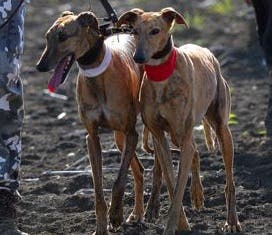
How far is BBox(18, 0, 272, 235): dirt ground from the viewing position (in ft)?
27.6

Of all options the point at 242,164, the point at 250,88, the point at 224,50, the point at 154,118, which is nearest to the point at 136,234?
the point at 154,118

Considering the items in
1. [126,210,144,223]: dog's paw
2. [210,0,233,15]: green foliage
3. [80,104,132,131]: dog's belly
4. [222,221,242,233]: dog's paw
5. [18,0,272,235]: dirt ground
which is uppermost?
[80,104,132,131]: dog's belly

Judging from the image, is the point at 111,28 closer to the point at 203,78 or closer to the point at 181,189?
the point at 203,78

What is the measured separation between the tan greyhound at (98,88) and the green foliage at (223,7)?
12.0m

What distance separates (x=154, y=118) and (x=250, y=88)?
604 centimetres

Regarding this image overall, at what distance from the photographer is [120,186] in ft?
26.2

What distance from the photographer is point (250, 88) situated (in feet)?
45.3

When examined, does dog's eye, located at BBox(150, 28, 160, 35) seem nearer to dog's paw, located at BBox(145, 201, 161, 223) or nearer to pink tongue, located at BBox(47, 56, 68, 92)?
pink tongue, located at BBox(47, 56, 68, 92)

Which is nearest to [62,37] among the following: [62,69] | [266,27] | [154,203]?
[62,69]

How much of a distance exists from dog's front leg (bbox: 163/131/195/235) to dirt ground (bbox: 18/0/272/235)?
20cm

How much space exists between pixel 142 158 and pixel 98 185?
227 cm

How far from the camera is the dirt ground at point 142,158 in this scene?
8.41 meters

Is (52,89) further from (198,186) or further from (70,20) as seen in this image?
(198,186)

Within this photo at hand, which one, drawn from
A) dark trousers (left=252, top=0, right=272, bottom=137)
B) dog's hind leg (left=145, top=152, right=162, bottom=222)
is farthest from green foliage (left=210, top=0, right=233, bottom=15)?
dog's hind leg (left=145, top=152, right=162, bottom=222)
